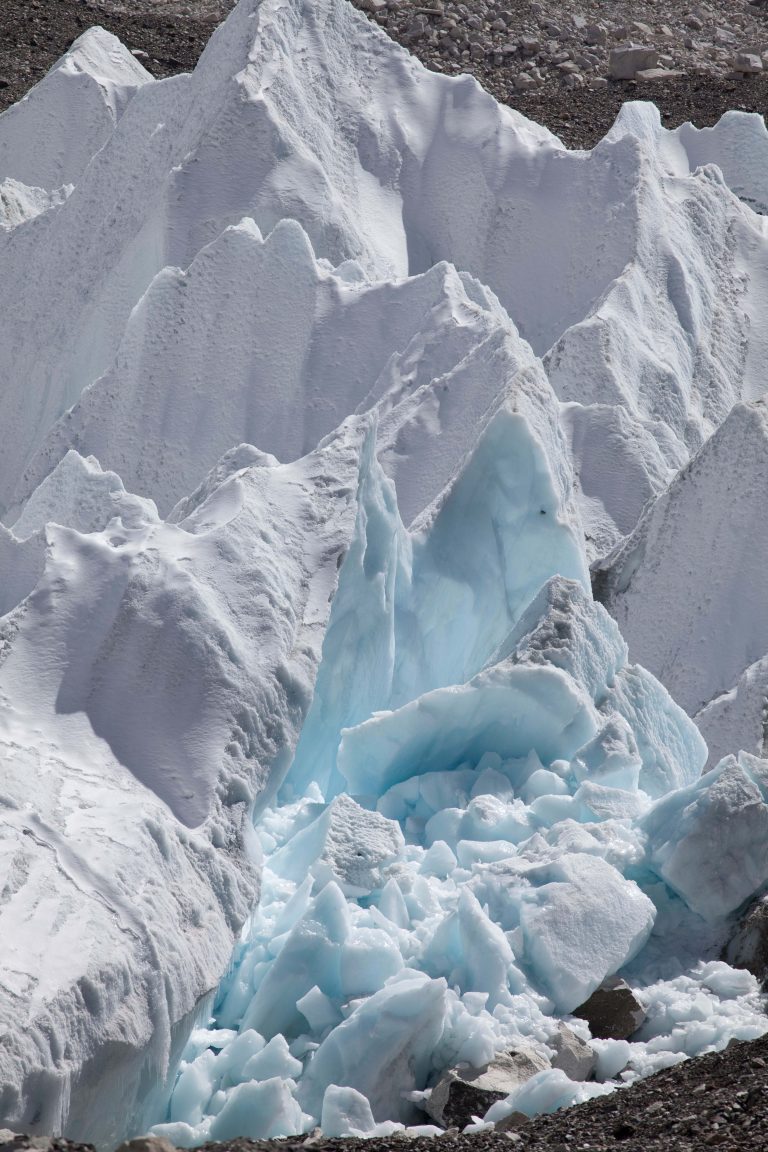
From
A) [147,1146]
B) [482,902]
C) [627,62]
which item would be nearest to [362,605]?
[482,902]

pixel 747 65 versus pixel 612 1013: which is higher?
pixel 747 65

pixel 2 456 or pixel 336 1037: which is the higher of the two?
pixel 336 1037

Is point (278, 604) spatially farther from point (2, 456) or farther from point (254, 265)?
point (2, 456)

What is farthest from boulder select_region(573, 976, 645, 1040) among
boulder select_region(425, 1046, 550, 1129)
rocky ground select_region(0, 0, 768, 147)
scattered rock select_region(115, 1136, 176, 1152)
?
rocky ground select_region(0, 0, 768, 147)

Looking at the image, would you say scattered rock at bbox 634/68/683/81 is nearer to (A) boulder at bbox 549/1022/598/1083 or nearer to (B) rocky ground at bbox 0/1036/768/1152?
(A) boulder at bbox 549/1022/598/1083

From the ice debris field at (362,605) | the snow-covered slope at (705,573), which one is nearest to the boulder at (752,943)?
the ice debris field at (362,605)

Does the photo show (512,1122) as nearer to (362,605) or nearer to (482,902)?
(482,902)

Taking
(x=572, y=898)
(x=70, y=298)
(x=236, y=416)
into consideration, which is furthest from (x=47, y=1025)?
(x=70, y=298)
